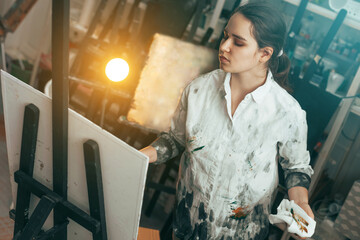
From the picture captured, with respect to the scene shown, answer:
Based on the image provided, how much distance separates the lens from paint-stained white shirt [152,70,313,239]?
108 centimetres

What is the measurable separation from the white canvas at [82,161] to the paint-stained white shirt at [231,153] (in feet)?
1.23

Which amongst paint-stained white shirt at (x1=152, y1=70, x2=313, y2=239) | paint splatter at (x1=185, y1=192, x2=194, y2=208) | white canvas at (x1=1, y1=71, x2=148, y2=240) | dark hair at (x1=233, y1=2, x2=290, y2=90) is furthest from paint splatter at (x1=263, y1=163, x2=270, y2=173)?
white canvas at (x1=1, y1=71, x2=148, y2=240)

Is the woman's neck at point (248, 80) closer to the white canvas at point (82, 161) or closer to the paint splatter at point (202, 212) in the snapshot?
the paint splatter at point (202, 212)

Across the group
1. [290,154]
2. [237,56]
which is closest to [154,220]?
[290,154]

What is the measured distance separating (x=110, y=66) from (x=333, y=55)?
1.39 metres

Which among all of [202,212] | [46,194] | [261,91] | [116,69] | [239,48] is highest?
[239,48]

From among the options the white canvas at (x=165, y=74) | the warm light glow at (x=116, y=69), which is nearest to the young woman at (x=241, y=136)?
the warm light glow at (x=116, y=69)

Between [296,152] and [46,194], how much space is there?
30.6 inches

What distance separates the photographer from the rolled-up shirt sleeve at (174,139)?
3.90ft

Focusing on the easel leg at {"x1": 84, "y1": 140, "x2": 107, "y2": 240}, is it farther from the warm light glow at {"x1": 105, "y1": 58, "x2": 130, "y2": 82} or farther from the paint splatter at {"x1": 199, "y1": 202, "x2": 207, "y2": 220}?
the warm light glow at {"x1": 105, "y1": 58, "x2": 130, "y2": 82}

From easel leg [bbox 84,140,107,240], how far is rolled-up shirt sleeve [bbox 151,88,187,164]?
378mm

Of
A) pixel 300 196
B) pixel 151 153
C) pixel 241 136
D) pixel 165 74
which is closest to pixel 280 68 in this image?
pixel 241 136

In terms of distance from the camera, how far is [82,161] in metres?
0.83

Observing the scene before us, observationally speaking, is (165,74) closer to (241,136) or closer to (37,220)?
→ (241,136)
